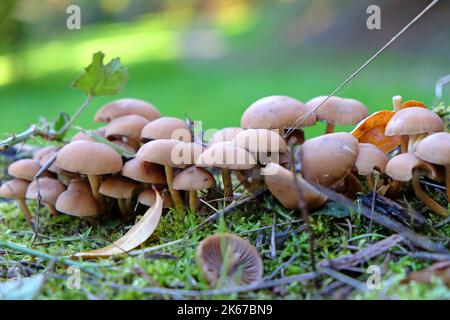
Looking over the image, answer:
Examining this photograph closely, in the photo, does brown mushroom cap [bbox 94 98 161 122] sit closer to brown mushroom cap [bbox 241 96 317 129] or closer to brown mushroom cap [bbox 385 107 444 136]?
brown mushroom cap [bbox 241 96 317 129]

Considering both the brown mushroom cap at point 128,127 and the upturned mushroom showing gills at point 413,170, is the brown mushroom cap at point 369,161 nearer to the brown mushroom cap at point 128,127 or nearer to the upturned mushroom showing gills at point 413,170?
the upturned mushroom showing gills at point 413,170

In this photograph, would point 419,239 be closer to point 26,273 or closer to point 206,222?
point 206,222

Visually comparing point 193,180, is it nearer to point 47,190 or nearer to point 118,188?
point 118,188

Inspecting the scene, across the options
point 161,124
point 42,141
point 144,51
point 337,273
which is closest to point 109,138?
point 161,124

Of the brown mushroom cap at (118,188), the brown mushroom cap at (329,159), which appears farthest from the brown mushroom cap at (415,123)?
the brown mushroom cap at (118,188)

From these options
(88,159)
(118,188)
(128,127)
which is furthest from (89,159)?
(128,127)
